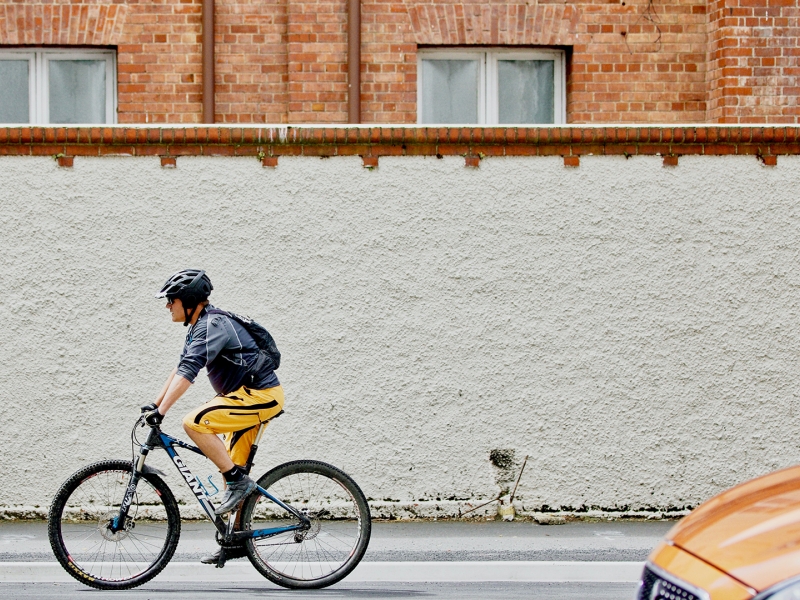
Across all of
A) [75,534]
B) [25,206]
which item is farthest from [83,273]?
[75,534]

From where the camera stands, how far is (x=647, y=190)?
8.86 m

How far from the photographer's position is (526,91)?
37.1 feet

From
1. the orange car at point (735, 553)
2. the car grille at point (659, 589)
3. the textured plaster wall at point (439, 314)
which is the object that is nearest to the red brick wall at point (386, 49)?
the textured plaster wall at point (439, 314)

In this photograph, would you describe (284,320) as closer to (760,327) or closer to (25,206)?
(25,206)

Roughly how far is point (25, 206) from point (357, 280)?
7.83 feet

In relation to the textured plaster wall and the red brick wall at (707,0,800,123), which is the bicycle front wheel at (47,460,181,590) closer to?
the textured plaster wall

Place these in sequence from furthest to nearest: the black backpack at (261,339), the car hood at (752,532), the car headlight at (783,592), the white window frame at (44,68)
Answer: the white window frame at (44,68), the black backpack at (261,339), the car hood at (752,532), the car headlight at (783,592)

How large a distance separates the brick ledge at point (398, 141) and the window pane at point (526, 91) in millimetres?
2463

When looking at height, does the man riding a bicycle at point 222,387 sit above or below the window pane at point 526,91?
below

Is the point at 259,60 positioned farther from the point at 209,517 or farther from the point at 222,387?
the point at 209,517

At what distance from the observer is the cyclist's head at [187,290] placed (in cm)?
663

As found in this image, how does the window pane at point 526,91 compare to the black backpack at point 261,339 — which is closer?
the black backpack at point 261,339

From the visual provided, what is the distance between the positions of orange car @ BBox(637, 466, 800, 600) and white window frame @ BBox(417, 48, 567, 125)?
23.4 ft

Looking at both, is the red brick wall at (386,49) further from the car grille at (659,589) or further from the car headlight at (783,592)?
the car headlight at (783,592)
